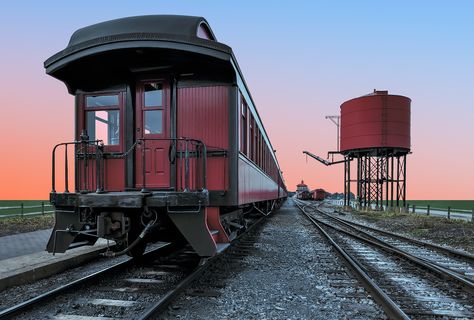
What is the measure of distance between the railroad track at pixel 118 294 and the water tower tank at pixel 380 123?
2282cm

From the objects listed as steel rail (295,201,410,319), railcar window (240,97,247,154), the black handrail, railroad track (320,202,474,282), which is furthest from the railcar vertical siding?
railroad track (320,202,474,282)

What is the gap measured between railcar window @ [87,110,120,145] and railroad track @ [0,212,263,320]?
7.38ft

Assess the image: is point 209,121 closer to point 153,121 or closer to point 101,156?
point 153,121

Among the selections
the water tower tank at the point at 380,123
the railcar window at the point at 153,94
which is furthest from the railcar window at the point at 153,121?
the water tower tank at the point at 380,123

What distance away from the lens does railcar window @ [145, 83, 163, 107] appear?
6.40m

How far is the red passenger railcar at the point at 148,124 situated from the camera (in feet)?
18.3

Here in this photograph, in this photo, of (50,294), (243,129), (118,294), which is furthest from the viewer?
(243,129)

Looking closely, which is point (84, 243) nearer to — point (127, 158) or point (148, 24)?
point (127, 158)

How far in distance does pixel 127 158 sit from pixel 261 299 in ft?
10.7

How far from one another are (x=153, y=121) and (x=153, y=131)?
0.18 metres

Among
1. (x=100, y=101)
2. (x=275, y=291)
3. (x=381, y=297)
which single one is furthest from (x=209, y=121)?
(x=381, y=297)

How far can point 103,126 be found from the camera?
666 centimetres

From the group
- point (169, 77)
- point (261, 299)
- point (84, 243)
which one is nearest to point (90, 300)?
point (84, 243)

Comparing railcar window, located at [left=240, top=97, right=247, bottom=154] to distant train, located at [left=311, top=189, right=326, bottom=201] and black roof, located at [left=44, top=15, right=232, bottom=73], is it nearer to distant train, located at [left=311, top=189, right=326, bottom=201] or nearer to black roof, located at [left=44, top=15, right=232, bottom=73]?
black roof, located at [left=44, top=15, right=232, bottom=73]
